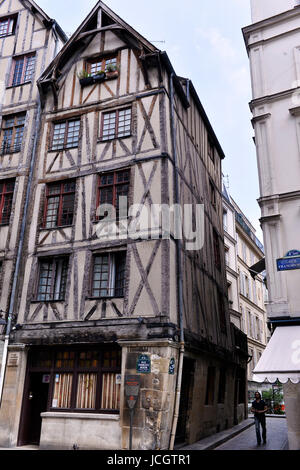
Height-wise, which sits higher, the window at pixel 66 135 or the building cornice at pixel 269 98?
the window at pixel 66 135

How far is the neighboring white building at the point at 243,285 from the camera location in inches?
973

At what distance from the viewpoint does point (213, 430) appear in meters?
13.8

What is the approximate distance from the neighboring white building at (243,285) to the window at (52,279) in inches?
528

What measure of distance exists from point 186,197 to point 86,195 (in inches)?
128

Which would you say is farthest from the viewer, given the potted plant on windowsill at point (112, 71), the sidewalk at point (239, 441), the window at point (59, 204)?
the potted plant on windowsill at point (112, 71)

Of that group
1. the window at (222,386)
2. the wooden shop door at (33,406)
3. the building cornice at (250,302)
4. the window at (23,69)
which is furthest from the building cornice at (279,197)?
the building cornice at (250,302)

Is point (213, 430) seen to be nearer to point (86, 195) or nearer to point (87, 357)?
point (87, 357)

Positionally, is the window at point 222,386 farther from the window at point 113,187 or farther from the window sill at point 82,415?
the window at point 113,187

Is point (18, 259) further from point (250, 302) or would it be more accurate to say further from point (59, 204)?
point (250, 302)

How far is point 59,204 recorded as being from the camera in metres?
13.2

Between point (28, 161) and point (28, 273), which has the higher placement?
point (28, 161)

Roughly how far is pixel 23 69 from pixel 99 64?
10.6 ft

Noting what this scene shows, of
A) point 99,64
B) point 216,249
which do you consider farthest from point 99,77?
point 216,249
